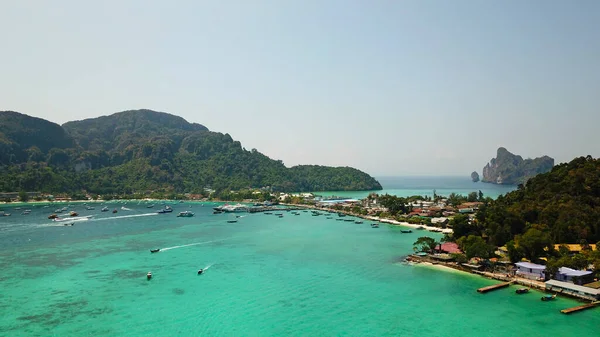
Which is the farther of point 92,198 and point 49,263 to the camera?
point 92,198

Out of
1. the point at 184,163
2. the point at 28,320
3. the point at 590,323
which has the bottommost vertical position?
the point at 28,320

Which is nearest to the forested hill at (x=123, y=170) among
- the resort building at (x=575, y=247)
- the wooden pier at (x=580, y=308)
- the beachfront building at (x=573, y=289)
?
the resort building at (x=575, y=247)

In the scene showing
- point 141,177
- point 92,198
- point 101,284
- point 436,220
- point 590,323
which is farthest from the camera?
point 141,177

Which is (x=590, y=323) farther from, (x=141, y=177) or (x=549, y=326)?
(x=141, y=177)

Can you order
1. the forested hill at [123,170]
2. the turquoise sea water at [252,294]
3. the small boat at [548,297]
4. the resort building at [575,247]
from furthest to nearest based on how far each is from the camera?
1. the forested hill at [123,170]
2. the resort building at [575,247]
3. the small boat at [548,297]
4. the turquoise sea water at [252,294]

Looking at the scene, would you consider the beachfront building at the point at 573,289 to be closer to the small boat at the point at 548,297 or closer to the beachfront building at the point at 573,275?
the beachfront building at the point at 573,275

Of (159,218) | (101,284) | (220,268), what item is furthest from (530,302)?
(159,218)

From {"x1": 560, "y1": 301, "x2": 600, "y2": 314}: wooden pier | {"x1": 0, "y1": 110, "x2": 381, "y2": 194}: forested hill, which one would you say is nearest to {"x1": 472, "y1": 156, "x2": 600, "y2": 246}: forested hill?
{"x1": 560, "y1": 301, "x2": 600, "y2": 314}: wooden pier

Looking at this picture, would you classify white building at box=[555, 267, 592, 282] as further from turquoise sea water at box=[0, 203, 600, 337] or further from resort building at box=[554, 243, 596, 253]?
resort building at box=[554, 243, 596, 253]
